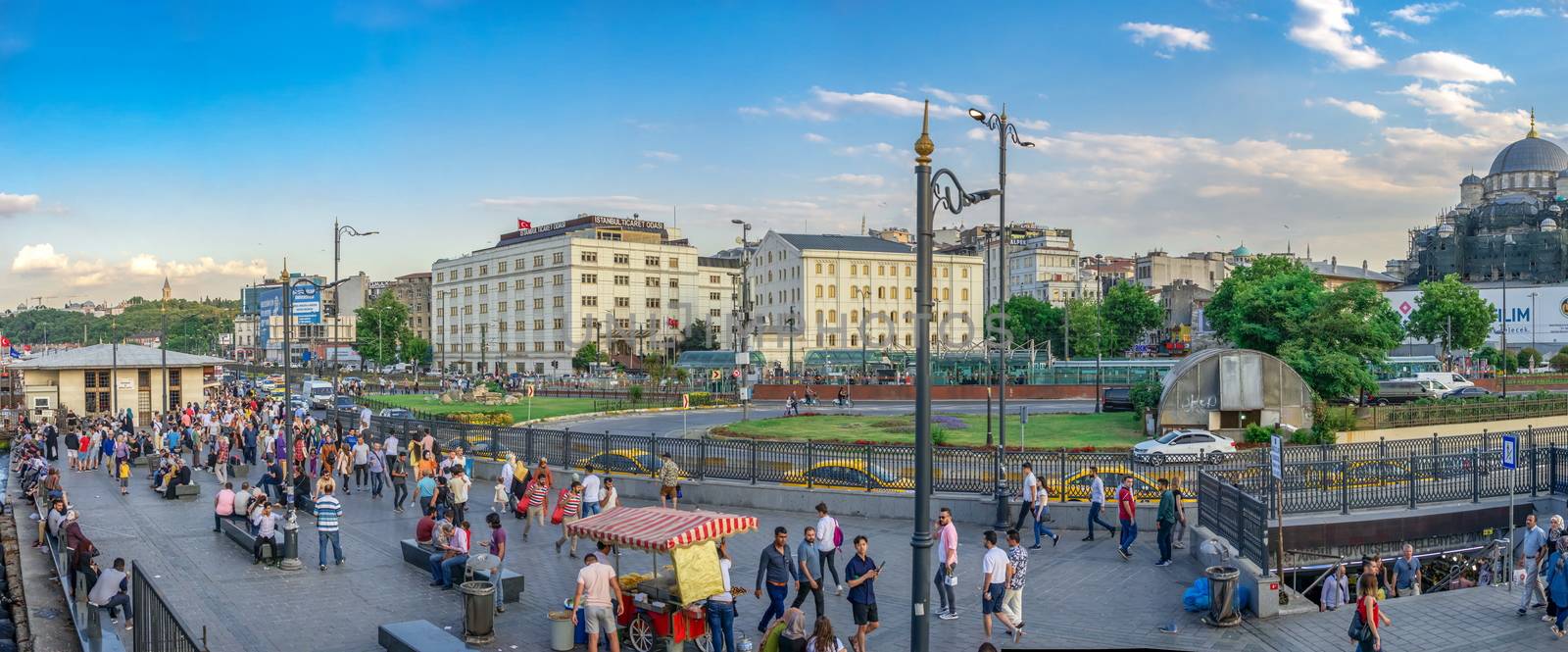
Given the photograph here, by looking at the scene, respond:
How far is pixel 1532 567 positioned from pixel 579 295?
9244 cm

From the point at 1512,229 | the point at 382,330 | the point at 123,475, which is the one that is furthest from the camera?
the point at 1512,229

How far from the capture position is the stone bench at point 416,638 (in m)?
12.0

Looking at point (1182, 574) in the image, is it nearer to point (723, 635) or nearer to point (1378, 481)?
point (1378, 481)

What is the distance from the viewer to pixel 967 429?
137ft

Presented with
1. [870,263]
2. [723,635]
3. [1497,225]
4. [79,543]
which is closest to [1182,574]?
[723,635]

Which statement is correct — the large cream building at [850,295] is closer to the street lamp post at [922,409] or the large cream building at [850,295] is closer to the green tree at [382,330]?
the green tree at [382,330]

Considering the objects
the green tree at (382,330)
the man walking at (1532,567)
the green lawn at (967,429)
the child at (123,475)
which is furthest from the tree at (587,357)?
the man walking at (1532,567)

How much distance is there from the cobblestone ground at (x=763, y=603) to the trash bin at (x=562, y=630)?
366mm

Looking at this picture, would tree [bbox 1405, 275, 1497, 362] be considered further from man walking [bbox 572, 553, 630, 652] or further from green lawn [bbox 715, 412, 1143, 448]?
man walking [bbox 572, 553, 630, 652]

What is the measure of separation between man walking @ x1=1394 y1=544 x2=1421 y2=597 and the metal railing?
16.8m

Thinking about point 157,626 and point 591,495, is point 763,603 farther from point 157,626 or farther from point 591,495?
point 157,626

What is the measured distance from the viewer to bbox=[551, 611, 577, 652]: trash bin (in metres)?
13.0

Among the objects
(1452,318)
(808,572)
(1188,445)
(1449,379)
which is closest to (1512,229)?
(1452,318)

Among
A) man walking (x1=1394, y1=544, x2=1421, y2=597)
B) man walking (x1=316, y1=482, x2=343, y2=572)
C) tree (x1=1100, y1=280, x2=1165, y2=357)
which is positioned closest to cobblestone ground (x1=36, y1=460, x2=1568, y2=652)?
man walking (x1=316, y1=482, x2=343, y2=572)
